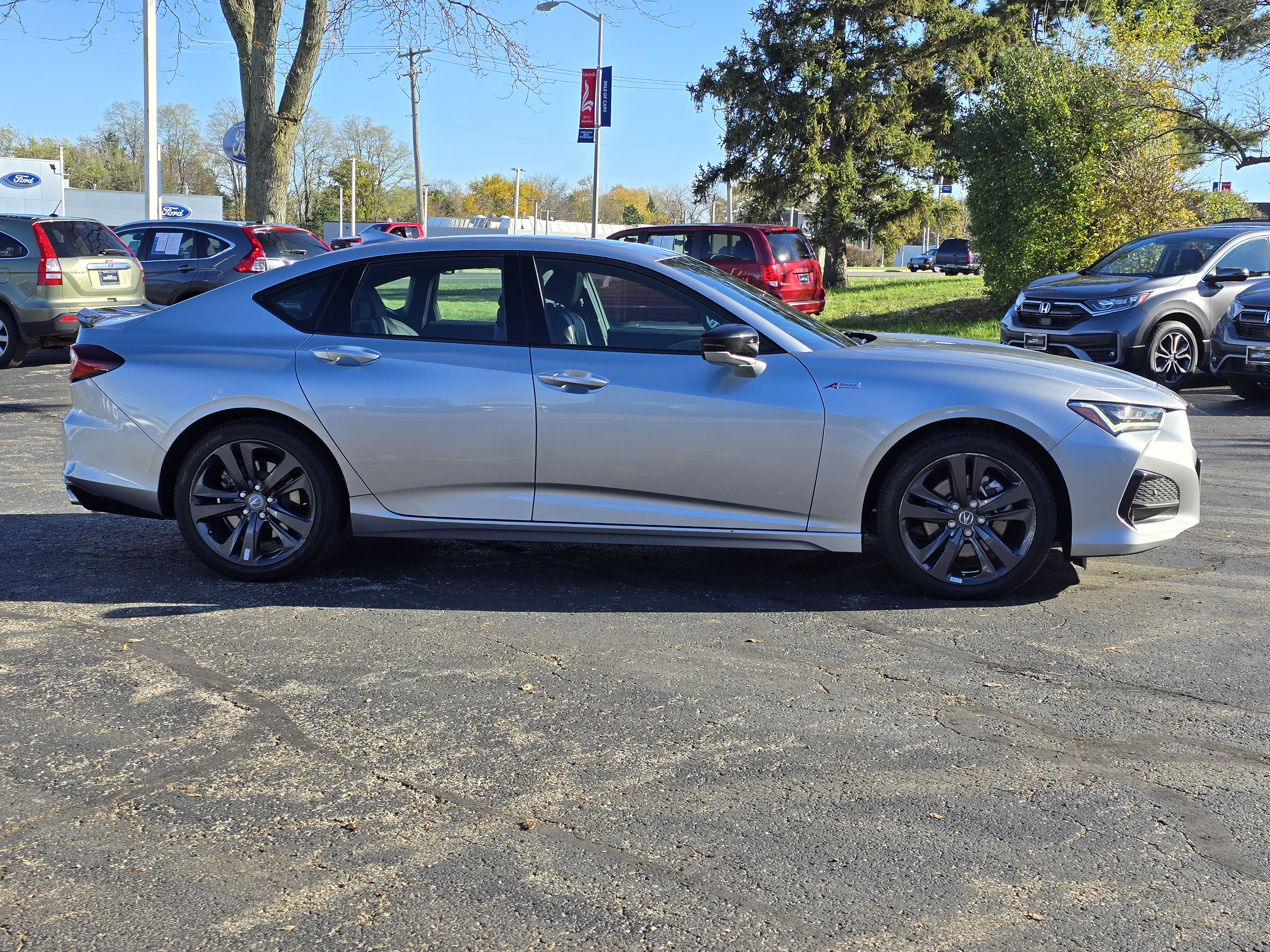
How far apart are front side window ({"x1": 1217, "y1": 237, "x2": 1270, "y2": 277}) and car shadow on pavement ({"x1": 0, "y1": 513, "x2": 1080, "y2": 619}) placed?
31.2 ft

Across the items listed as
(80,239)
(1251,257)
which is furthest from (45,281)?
(1251,257)

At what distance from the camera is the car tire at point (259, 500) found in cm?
552

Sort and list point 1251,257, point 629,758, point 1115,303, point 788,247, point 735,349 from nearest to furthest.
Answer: point 629,758, point 735,349, point 1115,303, point 1251,257, point 788,247

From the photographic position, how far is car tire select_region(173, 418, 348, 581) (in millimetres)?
5523

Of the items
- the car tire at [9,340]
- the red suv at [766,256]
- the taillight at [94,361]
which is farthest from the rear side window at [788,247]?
the taillight at [94,361]

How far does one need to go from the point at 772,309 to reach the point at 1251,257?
1083 cm

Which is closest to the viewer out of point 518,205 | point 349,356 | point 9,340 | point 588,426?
point 588,426

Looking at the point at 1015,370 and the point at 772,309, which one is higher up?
the point at 772,309

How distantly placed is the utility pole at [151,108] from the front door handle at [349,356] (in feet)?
59.4

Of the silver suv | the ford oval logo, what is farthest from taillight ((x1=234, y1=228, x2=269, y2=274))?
the ford oval logo

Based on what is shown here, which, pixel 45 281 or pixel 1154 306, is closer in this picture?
pixel 1154 306

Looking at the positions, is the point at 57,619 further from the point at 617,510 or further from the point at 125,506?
the point at 617,510

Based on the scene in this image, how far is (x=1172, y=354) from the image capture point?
1355cm

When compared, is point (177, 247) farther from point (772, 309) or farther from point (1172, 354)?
point (772, 309)
